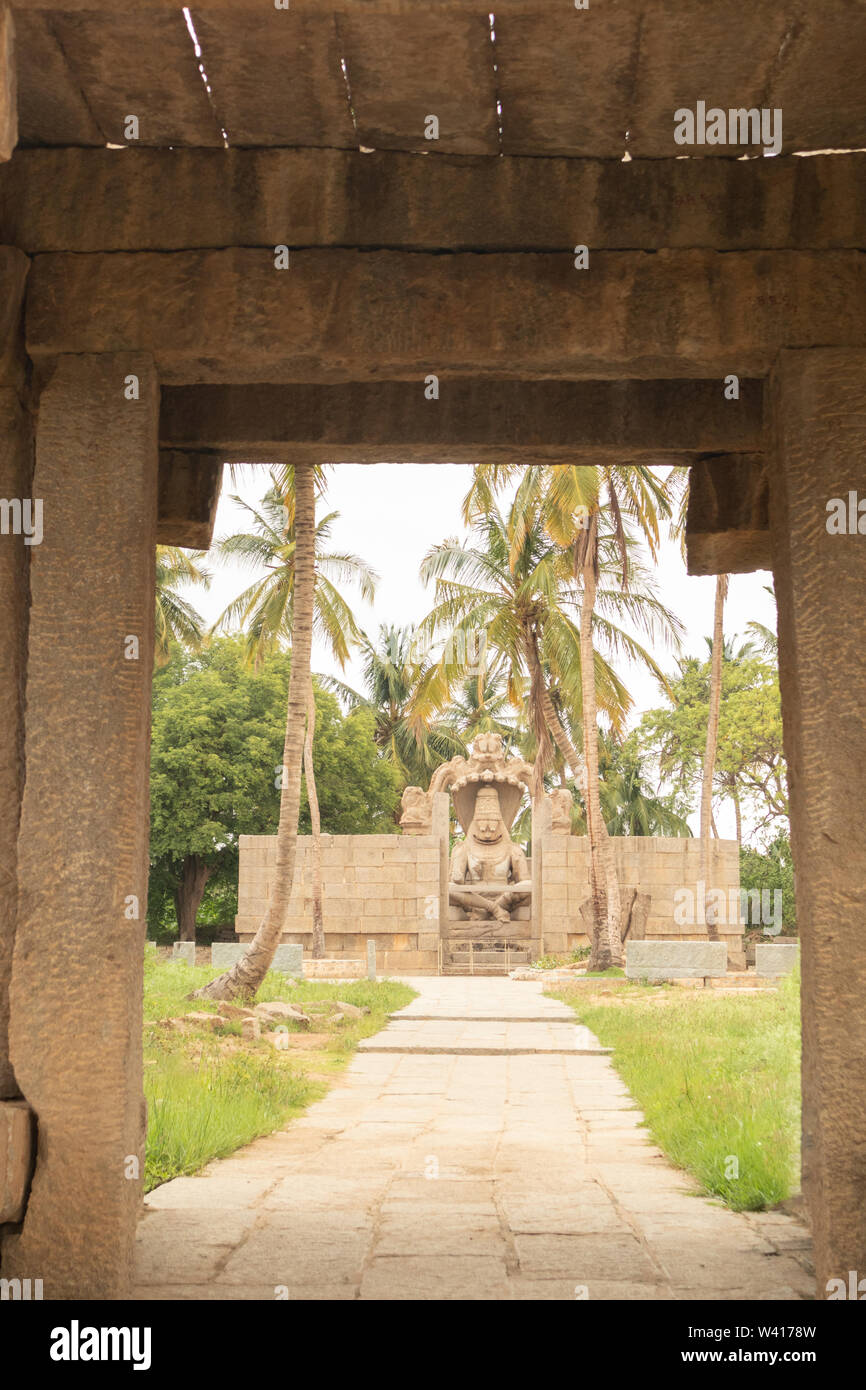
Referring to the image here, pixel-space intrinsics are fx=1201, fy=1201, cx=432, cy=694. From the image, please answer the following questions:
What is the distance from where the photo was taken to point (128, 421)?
14.1ft

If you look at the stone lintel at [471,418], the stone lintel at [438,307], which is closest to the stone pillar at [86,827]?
the stone lintel at [438,307]

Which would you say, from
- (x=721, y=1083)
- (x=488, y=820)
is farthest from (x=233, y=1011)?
(x=488, y=820)

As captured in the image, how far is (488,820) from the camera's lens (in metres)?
26.9


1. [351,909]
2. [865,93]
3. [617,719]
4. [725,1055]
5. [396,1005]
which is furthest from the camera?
[351,909]

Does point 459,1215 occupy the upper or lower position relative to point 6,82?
lower

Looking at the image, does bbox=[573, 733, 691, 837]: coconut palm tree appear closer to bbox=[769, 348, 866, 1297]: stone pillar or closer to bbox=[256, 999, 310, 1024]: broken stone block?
bbox=[256, 999, 310, 1024]: broken stone block

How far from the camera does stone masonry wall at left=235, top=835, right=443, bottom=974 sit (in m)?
24.2

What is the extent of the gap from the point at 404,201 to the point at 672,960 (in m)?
15.4

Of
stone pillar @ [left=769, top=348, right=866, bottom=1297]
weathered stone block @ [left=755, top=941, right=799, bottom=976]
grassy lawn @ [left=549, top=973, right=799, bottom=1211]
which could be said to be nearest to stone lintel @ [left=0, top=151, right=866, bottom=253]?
stone pillar @ [left=769, top=348, right=866, bottom=1297]

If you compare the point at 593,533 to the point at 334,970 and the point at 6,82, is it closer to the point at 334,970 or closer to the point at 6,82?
the point at 334,970

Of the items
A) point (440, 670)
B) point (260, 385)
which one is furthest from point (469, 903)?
point (260, 385)

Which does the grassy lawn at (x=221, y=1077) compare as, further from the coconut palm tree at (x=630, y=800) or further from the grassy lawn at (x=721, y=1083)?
the coconut palm tree at (x=630, y=800)
